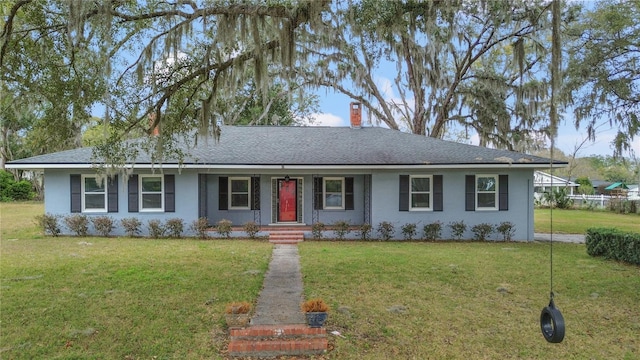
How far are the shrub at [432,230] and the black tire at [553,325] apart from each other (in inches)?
370

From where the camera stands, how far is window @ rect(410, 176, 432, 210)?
45.5 ft

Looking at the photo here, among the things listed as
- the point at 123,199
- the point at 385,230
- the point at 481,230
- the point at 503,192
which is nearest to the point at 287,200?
the point at 385,230

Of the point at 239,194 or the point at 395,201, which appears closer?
the point at 395,201

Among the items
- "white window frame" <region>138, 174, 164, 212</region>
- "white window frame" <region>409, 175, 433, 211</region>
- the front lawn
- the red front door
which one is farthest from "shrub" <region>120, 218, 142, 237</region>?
"white window frame" <region>409, 175, 433, 211</region>

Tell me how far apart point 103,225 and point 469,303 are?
1152 cm

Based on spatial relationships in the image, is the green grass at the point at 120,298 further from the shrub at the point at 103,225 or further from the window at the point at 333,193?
the window at the point at 333,193

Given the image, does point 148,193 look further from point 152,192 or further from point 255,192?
point 255,192

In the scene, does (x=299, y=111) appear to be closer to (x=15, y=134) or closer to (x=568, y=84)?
(x=568, y=84)

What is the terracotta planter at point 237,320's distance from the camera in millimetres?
5223

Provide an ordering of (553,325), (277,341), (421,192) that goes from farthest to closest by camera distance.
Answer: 1. (421,192)
2. (277,341)
3. (553,325)

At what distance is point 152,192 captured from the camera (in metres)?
13.7

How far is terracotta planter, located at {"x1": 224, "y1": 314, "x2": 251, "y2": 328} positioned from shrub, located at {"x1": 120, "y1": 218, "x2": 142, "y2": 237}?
9.29 metres

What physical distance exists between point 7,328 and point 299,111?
24081 mm

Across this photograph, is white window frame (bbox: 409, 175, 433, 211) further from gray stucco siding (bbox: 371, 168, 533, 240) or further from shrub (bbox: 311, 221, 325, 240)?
shrub (bbox: 311, 221, 325, 240)
